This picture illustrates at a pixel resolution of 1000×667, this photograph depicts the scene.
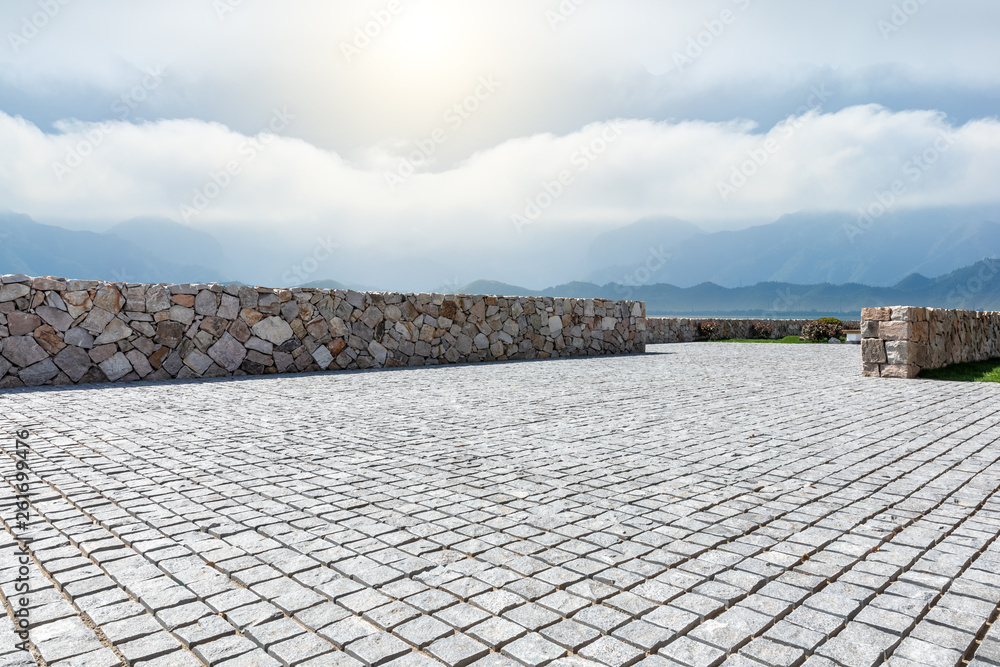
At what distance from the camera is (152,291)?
10.4 m

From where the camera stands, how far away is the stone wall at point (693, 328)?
80.2 ft

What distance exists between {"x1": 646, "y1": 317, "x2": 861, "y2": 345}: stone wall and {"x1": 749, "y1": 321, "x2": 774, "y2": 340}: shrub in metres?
0.15

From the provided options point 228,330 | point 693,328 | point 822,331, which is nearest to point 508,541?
point 228,330

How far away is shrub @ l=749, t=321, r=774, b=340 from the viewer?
27.6 m

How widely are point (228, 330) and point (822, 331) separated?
21.5 m

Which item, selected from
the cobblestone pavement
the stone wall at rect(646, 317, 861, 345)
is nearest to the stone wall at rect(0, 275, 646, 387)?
the cobblestone pavement

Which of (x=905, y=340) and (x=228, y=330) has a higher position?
(x=228, y=330)

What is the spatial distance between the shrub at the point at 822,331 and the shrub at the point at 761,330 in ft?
7.43

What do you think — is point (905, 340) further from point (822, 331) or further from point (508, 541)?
point (822, 331)

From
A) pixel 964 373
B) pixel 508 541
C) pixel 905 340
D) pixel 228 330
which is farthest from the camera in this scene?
pixel 964 373

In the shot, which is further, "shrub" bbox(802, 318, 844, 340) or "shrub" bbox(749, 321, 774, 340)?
"shrub" bbox(749, 321, 774, 340)

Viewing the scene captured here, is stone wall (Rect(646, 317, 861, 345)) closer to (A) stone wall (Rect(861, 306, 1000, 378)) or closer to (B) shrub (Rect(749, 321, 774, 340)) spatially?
(B) shrub (Rect(749, 321, 774, 340))

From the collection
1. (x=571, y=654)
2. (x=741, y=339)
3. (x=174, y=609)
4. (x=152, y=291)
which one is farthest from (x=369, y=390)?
(x=741, y=339)

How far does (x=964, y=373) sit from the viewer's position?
11.3m
